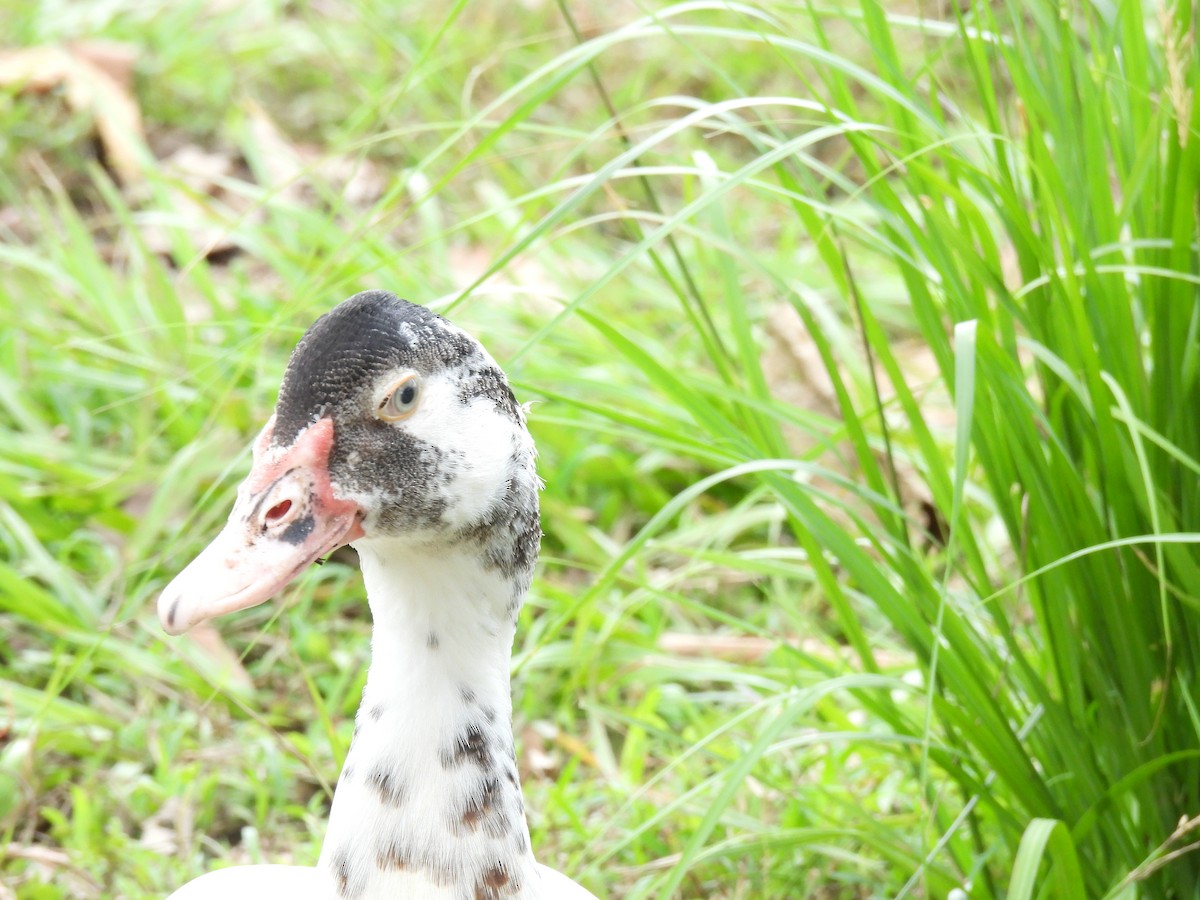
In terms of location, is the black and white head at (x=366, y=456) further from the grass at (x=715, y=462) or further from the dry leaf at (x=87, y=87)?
the dry leaf at (x=87, y=87)

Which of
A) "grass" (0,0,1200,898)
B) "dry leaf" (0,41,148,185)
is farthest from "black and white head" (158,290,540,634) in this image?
"dry leaf" (0,41,148,185)

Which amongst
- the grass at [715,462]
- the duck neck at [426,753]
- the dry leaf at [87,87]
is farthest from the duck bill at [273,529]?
the dry leaf at [87,87]

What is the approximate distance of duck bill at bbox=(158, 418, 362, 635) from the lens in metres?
1.36

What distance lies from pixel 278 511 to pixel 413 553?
0.60ft

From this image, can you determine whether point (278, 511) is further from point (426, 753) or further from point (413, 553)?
point (426, 753)

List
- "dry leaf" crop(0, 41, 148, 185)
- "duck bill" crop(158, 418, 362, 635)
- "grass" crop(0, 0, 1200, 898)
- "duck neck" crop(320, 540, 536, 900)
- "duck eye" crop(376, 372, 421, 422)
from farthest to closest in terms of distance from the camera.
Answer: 1. "dry leaf" crop(0, 41, 148, 185)
2. "grass" crop(0, 0, 1200, 898)
3. "duck neck" crop(320, 540, 536, 900)
4. "duck eye" crop(376, 372, 421, 422)
5. "duck bill" crop(158, 418, 362, 635)

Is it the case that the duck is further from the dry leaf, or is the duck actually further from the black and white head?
the dry leaf

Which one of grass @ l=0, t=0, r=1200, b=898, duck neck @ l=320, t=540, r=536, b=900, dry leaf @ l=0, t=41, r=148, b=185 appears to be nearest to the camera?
duck neck @ l=320, t=540, r=536, b=900

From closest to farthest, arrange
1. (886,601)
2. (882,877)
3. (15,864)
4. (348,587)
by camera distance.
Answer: (886,601)
(882,877)
(15,864)
(348,587)

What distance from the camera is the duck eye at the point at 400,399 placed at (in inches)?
57.5

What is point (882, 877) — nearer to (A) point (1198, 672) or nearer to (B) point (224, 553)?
(A) point (1198, 672)

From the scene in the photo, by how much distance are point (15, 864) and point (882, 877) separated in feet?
4.38

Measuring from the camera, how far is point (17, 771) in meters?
2.48

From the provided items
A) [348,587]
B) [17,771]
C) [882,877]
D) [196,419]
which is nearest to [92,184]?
[196,419]
